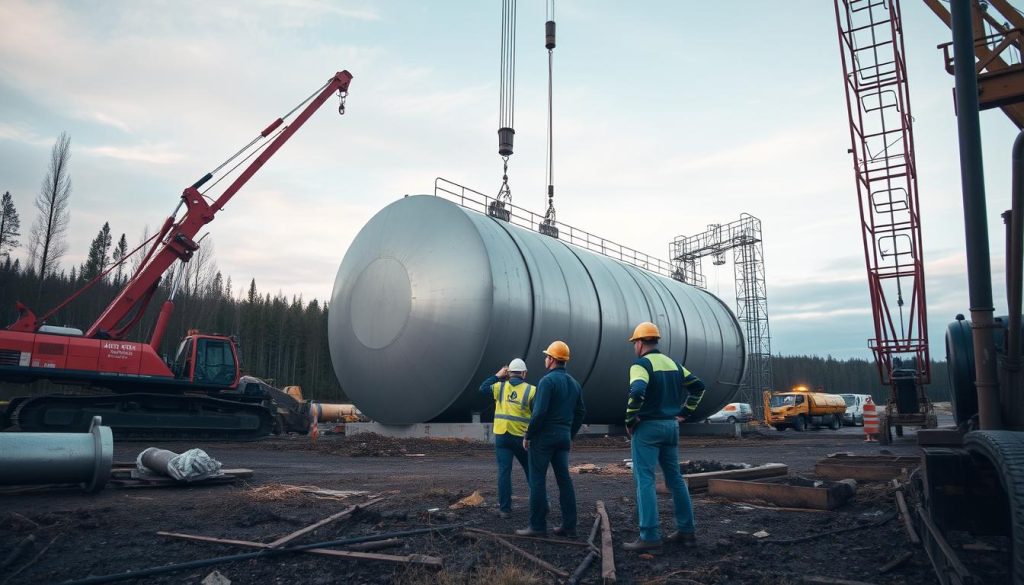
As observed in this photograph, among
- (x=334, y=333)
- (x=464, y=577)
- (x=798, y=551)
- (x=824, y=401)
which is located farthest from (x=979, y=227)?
(x=824, y=401)

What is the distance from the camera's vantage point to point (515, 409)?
6359mm

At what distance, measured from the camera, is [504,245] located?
15.2m

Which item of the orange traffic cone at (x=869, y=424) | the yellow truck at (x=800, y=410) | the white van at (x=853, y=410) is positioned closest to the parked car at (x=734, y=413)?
the yellow truck at (x=800, y=410)

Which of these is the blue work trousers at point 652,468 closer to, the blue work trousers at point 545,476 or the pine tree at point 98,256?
the blue work trousers at point 545,476

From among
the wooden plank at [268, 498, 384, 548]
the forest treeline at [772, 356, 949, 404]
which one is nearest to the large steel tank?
the wooden plank at [268, 498, 384, 548]

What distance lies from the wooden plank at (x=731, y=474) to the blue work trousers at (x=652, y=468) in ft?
Answer: 10.4

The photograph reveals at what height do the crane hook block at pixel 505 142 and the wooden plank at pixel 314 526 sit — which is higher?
the crane hook block at pixel 505 142

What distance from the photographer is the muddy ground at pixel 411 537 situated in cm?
454

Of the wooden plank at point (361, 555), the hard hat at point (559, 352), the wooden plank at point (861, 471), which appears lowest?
the wooden plank at point (361, 555)

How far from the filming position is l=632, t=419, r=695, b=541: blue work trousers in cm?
525

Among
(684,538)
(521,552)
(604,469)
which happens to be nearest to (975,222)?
(684,538)

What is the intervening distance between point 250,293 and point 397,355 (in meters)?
65.2

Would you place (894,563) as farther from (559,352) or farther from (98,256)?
(98,256)

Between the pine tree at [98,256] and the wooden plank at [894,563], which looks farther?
the pine tree at [98,256]
